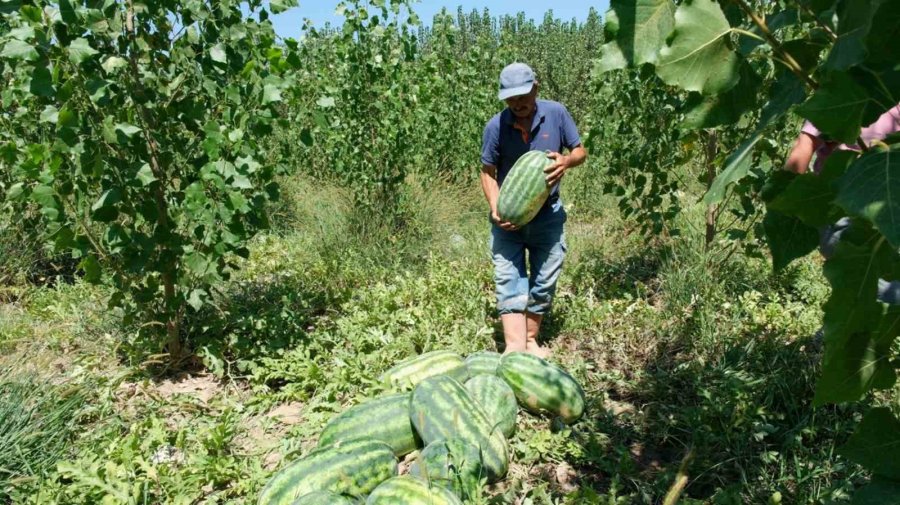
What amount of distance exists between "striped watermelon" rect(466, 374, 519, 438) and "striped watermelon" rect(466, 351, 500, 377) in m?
0.22

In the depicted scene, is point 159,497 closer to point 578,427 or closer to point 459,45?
point 578,427

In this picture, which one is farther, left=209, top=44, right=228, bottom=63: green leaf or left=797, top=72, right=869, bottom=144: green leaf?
left=209, top=44, right=228, bottom=63: green leaf

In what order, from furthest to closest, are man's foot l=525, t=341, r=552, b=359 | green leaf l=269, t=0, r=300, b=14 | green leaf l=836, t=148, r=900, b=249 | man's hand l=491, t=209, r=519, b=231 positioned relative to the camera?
man's foot l=525, t=341, r=552, b=359 < man's hand l=491, t=209, r=519, b=231 < green leaf l=269, t=0, r=300, b=14 < green leaf l=836, t=148, r=900, b=249

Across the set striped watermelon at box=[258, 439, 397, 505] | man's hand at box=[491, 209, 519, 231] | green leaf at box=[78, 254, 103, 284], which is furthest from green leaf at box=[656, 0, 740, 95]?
green leaf at box=[78, 254, 103, 284]

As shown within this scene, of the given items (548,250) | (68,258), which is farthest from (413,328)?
(68,258)

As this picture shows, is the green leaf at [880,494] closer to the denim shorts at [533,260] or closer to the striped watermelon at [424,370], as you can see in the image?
the striped watermelon at [424,370]

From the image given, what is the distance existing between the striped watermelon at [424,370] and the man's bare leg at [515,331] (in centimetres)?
59

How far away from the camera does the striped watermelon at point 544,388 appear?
3.02 m

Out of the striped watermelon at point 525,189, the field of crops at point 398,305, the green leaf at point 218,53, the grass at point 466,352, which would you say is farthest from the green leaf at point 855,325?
the green leaf at point 218,53

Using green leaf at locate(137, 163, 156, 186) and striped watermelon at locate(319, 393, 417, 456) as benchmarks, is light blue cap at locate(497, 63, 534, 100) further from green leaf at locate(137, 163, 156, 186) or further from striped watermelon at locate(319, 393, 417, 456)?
green leaf at locate(137, 163, 156, 186)

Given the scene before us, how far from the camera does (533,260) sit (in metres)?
4.00

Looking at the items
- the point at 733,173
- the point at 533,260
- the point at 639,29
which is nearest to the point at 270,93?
the point at 533,260

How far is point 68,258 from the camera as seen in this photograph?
5.58 m

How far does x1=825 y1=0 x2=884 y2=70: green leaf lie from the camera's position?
2.79 ft
